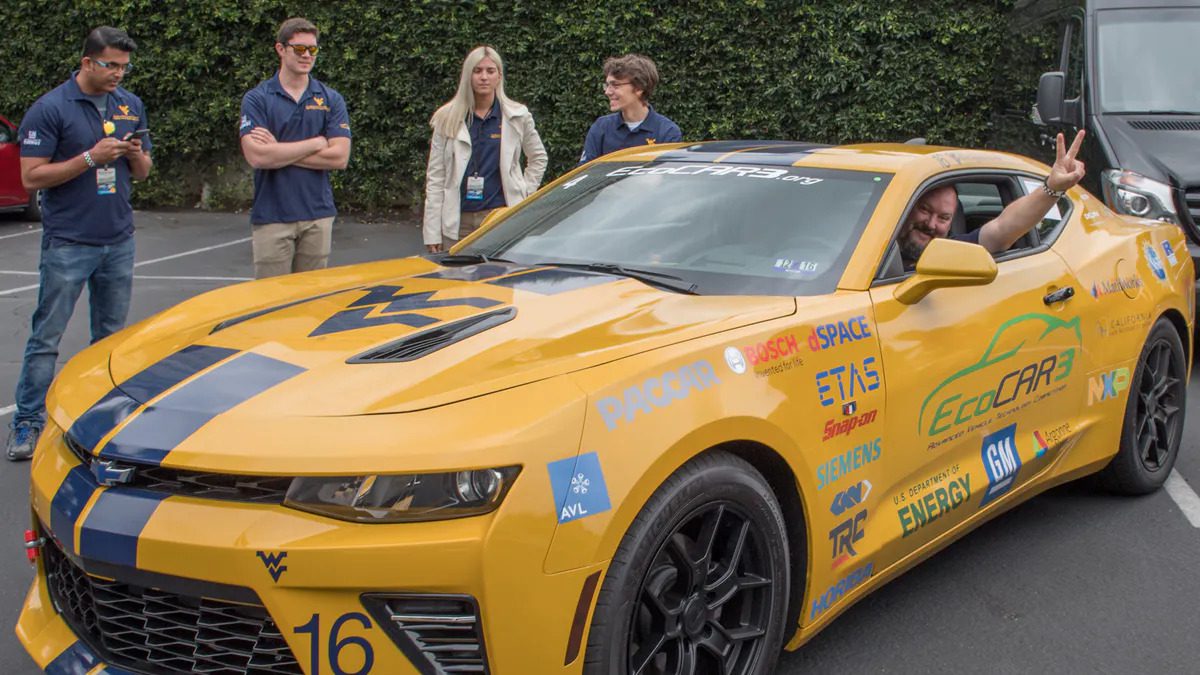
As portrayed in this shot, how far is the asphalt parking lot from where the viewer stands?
3436 mm

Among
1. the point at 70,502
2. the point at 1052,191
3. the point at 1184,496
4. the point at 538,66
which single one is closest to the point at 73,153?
the point at 70,502

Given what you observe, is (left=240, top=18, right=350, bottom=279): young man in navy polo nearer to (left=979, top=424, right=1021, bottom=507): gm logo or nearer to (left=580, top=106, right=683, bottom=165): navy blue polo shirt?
(left=580, top=106, right=683, bottom=165): navy blue polo shirt

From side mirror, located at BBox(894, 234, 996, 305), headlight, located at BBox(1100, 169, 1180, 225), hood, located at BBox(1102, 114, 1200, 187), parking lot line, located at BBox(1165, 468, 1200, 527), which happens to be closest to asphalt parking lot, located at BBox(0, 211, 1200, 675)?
parking lot line, located at BBox(1165, 468, 1200, 527)

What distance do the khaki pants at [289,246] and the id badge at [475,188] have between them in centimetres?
83

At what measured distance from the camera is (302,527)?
7.61 feet

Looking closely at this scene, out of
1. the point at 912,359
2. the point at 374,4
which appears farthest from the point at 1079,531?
the point at 374,4

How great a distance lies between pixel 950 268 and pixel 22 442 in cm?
407

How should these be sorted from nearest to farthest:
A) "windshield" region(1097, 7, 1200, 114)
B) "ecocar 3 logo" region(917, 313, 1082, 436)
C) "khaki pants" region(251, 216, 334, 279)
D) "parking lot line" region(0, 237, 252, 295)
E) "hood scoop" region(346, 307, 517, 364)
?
"hood scoop" region(346, 307, 517, 364) → "ecocar 3 logo" region(917, 313, 1082, 436) → "khaki pants" region(251, 216, 334, 279) → "windshield" region(1097, 7, 1200, 114) → "parking lot line" region(0, 237, 252, 295)

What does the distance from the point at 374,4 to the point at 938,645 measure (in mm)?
11431

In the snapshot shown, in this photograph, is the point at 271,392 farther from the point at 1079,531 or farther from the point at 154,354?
the point at 1079,531

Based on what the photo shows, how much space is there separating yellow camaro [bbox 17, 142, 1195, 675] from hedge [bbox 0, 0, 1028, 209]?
309 inches

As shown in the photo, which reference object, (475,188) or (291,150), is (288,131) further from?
(475,188)

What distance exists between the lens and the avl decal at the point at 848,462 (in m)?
3.05

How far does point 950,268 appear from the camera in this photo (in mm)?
3377
